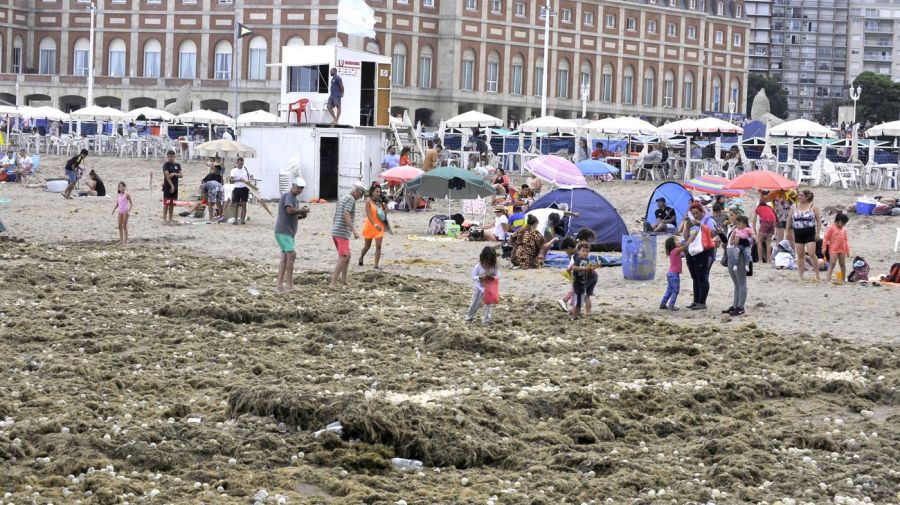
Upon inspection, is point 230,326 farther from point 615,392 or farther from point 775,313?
point 775,313

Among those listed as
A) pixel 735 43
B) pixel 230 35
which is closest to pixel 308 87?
pixel 230 35

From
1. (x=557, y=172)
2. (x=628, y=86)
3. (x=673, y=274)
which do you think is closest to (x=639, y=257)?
(x=673, y=274)

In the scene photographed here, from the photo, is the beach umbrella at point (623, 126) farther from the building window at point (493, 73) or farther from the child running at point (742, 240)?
the building window at point (493, 73)

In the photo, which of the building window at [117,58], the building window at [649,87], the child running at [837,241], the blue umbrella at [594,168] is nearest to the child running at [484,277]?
the child running at [837,241]

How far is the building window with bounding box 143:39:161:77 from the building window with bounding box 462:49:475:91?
16548 mm

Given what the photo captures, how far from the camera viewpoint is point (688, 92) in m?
90.0

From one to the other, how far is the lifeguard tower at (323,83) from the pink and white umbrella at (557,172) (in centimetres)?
1103

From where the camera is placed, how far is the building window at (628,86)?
283 ft

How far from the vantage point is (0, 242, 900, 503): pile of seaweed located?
9391 mm

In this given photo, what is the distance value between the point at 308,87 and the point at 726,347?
983 inches

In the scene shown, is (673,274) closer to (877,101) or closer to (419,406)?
(419,406)

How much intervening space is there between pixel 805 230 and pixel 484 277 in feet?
20.8

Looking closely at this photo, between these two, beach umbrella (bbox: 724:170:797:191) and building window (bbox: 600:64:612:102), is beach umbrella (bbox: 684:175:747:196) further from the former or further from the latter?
building window (bbox: 600:64:612:102)

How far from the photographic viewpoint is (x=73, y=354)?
13398 millimetres
